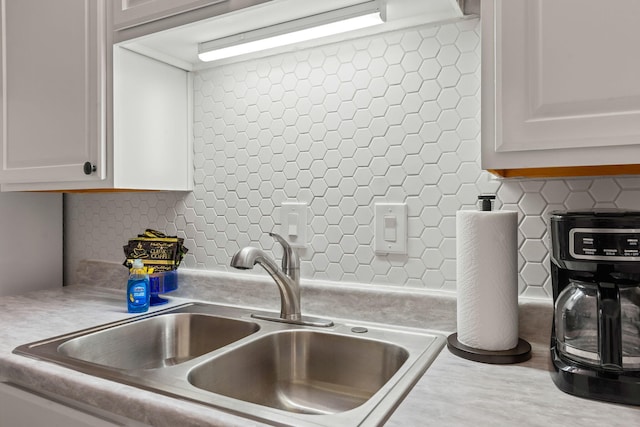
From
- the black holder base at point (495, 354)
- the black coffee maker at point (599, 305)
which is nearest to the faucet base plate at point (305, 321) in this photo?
the black holder base at point (495, 354)

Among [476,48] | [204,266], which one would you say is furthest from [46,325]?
[476,48]

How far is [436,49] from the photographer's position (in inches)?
45.4

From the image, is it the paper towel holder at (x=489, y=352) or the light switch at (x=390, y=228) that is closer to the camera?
the paper towel holder at (x=489, y=352)

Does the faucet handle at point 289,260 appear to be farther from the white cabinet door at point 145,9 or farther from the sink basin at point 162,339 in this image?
the white cabinet door at point 145,9

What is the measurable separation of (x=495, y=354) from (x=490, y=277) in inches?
6.6

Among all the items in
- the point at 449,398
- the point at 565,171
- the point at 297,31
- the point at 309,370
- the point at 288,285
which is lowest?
the point at 309,370

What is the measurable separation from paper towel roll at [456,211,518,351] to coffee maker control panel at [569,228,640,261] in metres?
0.17

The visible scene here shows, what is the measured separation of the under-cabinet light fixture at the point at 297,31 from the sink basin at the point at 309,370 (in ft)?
2.76

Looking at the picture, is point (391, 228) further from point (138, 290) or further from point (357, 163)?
point (138, 290)

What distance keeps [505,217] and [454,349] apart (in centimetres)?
33

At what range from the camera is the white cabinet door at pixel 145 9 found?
112cm

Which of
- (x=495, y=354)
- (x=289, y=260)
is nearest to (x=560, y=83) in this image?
(x=495, y=354)

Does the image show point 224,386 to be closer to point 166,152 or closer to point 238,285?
point 238,285

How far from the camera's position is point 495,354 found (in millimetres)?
902
